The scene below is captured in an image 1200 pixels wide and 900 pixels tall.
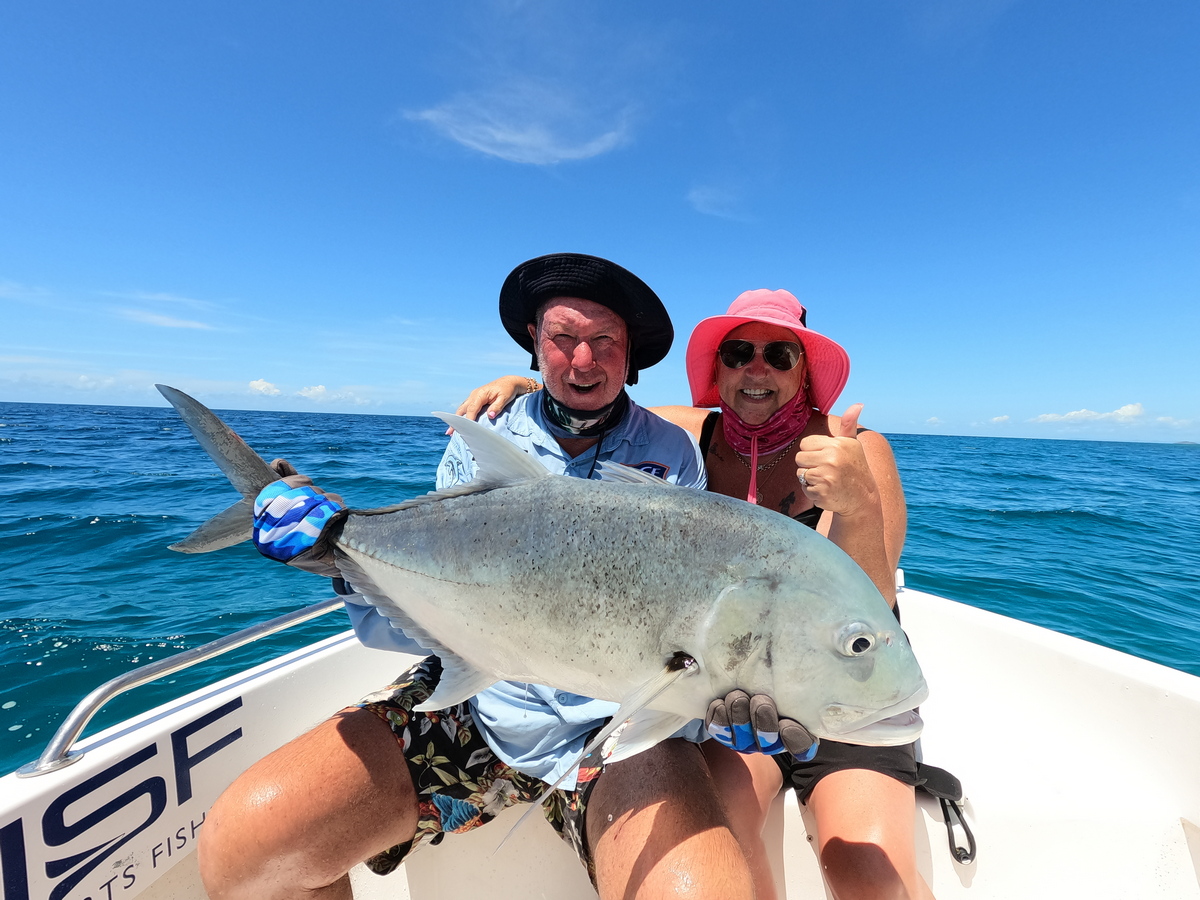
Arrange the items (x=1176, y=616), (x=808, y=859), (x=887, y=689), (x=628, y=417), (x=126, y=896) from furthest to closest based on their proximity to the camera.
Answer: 1. (x=1176, y=616)
2. (x=808, y=859)
3. (x=628, y=417)
4. (x=126, y=896)
5. (x=887, y=689)

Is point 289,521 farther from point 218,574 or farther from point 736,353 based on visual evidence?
point 218,574

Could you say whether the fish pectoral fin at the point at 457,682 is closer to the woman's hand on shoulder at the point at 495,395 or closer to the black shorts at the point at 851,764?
the woman's hand on shoulder at the point at 495,395

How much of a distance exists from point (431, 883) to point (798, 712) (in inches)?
95.8

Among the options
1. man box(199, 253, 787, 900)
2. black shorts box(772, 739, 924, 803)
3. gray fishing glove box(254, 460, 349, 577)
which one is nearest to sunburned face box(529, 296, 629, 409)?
man box(199, 253, 787, 900)

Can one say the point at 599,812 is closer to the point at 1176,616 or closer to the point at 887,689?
the point at 887,689

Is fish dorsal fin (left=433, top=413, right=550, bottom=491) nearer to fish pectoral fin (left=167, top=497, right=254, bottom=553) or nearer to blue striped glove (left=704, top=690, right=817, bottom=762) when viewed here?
blue striped glove (left=704, top=690, right=817, bottom=762)

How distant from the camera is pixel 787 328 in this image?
9.46 feet

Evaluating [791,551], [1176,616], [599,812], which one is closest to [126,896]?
[599,812]

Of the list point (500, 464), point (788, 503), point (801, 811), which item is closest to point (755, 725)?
point (500, 464)

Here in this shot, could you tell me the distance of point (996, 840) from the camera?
116 inches

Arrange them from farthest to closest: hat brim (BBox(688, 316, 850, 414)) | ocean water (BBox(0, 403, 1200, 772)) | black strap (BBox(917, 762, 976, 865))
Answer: ocean water (BBox(0, 403, 1200, 772)), hat brim (BBox(688, 316, 850, 414)), black strap (BBox(917, 762, 976, 865))

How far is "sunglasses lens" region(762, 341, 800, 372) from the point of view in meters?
2.94

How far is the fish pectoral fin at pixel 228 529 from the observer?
6.78 feet

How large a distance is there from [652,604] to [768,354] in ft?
6.15
